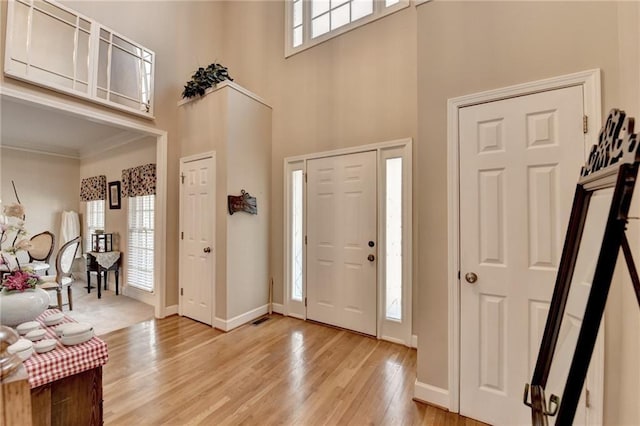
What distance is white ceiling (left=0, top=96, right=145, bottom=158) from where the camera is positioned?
4180 mm

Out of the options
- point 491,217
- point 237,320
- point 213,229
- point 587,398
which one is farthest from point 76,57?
point 587,398

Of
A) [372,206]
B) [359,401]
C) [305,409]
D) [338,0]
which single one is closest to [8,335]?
[305,409]

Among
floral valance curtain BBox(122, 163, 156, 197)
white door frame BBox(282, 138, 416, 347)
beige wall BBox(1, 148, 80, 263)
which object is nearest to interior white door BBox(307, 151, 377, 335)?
white door frame BBox(282, 138, 416, 347)

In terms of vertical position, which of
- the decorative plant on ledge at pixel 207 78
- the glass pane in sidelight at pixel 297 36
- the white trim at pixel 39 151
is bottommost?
the white trim at pixel 39 151

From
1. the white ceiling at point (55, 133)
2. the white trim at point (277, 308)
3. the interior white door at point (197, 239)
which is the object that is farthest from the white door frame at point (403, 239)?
the white ceiling at point (55, 133)

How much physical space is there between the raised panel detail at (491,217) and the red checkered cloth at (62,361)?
2161mm

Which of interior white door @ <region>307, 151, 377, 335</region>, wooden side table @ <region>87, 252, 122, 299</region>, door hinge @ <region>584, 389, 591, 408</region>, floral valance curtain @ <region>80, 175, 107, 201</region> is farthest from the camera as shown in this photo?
floral valance curtain @ <region>80, 175, 107, 201</region>

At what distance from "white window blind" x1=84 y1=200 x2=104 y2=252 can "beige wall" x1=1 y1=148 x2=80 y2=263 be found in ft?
1.98

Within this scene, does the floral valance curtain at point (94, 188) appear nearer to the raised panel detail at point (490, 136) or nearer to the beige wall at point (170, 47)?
the beige wall at point (170, 47)

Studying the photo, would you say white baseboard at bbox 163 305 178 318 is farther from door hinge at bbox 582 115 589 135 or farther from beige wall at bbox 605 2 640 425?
door hinge at bbox 582 115 589 135

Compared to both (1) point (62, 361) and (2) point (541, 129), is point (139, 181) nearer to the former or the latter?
(1) point (62, 361)

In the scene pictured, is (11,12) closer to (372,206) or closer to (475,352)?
(372,206)

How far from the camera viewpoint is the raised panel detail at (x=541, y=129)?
5.42ft

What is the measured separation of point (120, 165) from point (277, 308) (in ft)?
13.0
